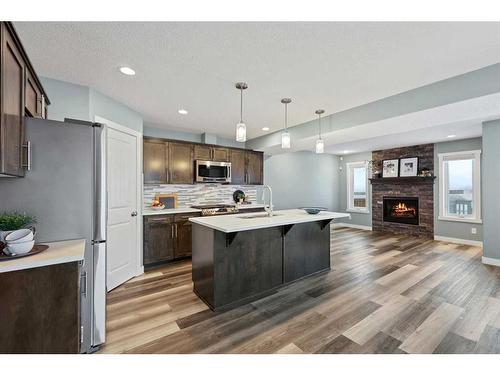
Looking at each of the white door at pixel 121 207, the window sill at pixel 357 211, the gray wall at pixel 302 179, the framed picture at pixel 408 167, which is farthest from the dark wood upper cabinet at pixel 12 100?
the window sill at pixel 357 211

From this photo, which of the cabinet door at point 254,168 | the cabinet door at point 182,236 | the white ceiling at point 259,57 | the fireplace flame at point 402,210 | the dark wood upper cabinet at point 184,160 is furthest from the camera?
the fireplace flame at point 402,210

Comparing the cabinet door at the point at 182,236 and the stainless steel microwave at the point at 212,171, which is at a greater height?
the stainless steel microwave at the point at 212,171

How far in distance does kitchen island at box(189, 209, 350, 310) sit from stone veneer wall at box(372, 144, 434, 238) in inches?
168

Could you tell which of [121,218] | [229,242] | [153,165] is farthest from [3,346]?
[153,165]

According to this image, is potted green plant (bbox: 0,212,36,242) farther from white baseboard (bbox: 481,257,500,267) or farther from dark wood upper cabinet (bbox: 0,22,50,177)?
white baseboard (bbox: 481,257,500,267)

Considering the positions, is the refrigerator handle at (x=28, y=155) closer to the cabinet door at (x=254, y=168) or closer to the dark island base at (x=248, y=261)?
the dark island base at (x=248, y=261)

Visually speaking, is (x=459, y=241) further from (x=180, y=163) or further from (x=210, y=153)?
(x=180, y=163)

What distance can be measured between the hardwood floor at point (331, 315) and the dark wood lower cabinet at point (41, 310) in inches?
21.5

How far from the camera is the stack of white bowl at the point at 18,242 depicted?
135cm

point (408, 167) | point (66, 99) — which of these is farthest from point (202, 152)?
point (408, 167)

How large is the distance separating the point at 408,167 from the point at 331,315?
5.46 metres
